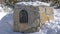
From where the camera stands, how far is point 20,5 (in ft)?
22.9

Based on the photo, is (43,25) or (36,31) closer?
(36,31)

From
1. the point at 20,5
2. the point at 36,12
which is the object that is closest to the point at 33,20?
the point at 36,12

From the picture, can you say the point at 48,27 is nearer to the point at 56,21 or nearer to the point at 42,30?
the point at 42,30

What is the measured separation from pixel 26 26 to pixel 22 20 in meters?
0.28

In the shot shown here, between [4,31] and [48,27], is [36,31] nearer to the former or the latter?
[48,27]

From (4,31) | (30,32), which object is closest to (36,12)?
A: (30,32)

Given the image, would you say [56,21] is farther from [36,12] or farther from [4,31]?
[4,31]

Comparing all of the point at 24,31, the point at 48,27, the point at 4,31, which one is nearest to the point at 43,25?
the point at 48,27

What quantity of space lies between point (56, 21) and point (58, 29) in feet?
3.46

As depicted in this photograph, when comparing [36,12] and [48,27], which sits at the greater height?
[36,12]

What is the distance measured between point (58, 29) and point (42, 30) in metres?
0.59

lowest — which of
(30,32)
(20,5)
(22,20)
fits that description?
(30,32)

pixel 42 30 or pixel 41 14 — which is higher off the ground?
pixel 41 14

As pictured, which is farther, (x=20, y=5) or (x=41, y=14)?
(x=41, y=14)
